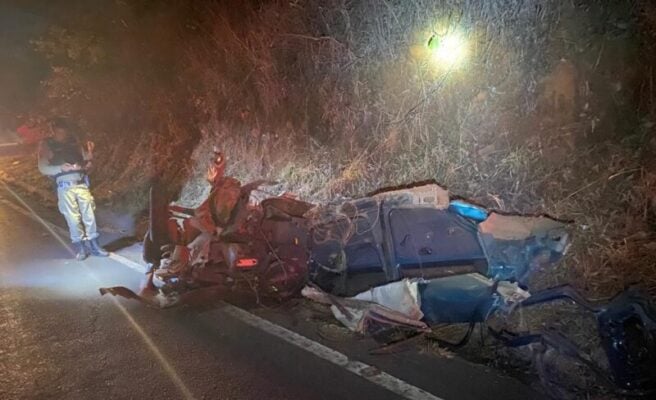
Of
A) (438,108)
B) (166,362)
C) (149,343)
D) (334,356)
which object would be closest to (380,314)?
(334,356)

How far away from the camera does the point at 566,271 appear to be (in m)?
4.39

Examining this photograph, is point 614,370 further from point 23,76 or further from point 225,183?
point 23,76

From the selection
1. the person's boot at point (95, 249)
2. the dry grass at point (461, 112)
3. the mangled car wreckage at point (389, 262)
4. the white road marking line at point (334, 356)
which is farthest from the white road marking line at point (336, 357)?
the person's boot at point (95, 249)

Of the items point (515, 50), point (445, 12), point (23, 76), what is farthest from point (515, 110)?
point (23, 76)

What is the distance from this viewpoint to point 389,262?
4.73 metres

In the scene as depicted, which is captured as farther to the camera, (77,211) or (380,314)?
(77,211)

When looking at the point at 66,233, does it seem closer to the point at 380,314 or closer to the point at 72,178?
the point at 72,178

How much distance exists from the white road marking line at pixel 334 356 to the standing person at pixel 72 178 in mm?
2815

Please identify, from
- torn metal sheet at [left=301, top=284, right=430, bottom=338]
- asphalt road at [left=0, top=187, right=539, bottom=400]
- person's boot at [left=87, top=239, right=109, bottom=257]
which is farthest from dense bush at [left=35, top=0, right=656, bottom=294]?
person's boot at [left=87, top=239, right=109, bottom=257]

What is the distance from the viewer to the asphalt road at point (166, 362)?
3441 millimetres

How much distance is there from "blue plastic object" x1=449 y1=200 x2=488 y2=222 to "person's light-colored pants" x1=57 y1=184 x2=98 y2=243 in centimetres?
522

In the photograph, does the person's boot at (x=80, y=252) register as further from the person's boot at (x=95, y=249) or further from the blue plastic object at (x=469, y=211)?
the blue plastic object at (x=469, y=211)

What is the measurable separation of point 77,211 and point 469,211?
5609mm

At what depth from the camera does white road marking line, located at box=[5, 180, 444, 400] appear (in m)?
3.38
